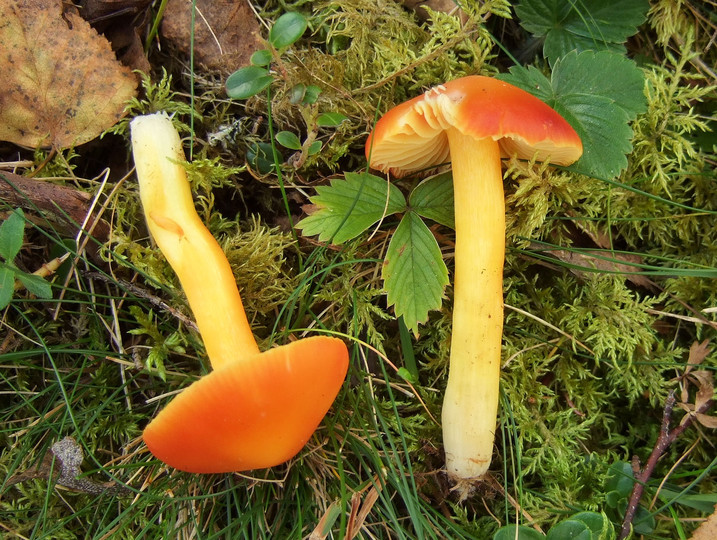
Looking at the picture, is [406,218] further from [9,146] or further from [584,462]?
[9,146]

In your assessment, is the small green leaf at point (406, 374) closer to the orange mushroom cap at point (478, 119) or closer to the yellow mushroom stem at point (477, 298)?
the yellow mushroom stem at point (477, 298)

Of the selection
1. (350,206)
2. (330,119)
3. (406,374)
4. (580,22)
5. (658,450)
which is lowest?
(658,450)

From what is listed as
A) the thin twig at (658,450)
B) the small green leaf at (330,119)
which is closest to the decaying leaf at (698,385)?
the thin twig at (658,450)

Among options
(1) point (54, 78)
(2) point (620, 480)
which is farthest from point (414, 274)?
(1) point (54, 78)

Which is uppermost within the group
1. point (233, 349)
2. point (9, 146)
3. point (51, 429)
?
point (9, 146)

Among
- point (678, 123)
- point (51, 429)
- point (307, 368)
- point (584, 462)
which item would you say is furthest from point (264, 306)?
point (678, 123)

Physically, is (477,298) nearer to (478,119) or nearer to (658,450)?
(478,119)

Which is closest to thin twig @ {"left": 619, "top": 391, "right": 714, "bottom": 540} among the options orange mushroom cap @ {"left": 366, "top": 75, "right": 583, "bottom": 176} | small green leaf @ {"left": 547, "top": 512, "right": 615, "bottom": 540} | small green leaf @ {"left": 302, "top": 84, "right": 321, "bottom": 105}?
small green leaf @ {"left": 547, "top": 512, "right": 615, "bottom": 540}
